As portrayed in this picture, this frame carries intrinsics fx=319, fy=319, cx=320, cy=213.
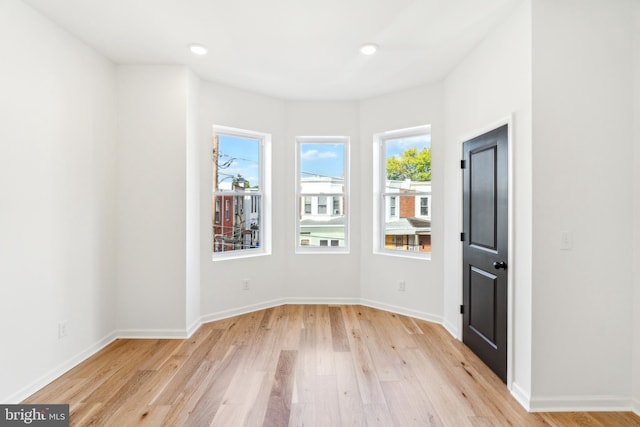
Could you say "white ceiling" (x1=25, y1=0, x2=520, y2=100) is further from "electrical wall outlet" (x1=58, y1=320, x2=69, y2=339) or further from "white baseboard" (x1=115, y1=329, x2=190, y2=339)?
"white baseboard" (x1=115, y1=329, x2=190, y2=339)

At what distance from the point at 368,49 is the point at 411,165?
1.57 m

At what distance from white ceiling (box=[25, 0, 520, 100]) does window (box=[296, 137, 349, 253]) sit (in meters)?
0.98

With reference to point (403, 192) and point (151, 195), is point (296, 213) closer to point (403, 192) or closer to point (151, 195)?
point (403, 192)

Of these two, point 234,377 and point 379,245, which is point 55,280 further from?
point 379,245

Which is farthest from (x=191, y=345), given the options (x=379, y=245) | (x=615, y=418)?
(x=615, y=418)

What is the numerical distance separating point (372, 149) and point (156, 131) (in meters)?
2.47

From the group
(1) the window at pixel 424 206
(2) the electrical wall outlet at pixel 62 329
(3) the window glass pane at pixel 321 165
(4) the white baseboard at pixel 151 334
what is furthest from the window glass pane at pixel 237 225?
(1) the window at pixel 424 206

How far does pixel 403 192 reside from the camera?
398cm

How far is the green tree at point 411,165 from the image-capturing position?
12.5ft

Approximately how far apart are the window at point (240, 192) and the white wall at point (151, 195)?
0.60 m

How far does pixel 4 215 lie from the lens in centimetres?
Answer: 205

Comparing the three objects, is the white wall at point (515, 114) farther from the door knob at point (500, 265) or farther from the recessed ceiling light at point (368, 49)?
the recessed ceiling light at point (368, 49)

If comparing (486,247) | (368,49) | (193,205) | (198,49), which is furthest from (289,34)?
(486,247)

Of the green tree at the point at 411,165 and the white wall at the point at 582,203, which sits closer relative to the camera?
the white wall at the point at 582,203
